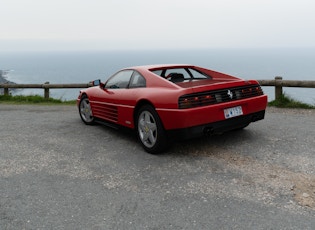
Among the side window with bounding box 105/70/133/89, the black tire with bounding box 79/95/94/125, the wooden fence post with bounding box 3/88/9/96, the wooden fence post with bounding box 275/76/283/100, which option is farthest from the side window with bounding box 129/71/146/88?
the wooden fence post with bounding box 3/88/9/96

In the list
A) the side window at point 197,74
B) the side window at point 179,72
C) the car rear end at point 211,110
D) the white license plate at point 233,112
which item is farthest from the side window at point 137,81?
the white license plate at point 233,112

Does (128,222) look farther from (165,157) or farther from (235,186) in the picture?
(165,157)

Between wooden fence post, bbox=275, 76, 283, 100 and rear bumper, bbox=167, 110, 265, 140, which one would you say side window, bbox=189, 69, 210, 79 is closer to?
rear bumper, bbox=167, 110, 265, 140

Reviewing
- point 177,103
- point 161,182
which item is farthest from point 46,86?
point 161,182

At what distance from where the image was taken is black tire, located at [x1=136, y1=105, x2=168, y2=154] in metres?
4.62

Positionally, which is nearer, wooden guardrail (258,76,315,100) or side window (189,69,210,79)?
side window (189,69,210,79)

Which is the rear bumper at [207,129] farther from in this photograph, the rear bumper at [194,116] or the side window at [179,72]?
the side window at [179,72]

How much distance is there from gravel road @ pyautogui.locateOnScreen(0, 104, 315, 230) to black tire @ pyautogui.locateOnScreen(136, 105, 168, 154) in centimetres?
14

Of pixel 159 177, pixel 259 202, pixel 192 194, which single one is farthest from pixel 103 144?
pixel 259 202

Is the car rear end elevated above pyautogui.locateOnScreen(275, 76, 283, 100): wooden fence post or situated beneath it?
situated beneath

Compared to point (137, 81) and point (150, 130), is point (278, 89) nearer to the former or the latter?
point (137, 81)

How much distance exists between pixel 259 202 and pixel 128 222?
1.25 m

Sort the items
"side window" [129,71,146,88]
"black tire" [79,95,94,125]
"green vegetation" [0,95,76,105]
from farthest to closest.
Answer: "green vegetation" [0,95,76,105]
"black tire" [79,95,94,125]
"side window" [129,71,146,88]

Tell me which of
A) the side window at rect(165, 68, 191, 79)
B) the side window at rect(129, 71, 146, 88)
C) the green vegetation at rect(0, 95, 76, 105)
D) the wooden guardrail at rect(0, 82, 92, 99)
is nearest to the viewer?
the side window at rect(129, 71, 146, 88)
